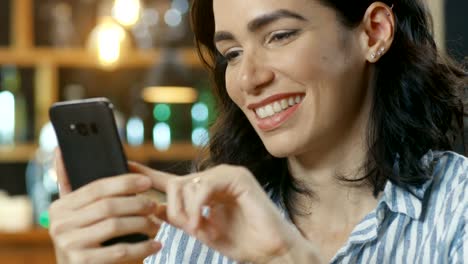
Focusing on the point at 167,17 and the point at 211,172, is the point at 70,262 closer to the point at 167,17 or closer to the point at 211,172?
the point at 211,172

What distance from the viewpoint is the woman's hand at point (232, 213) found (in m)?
1.15

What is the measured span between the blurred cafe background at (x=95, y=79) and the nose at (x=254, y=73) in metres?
2.77

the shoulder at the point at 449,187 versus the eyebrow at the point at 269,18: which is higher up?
the eyebrow at the point at 269,18

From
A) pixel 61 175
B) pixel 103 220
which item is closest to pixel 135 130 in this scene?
pixel 61 175

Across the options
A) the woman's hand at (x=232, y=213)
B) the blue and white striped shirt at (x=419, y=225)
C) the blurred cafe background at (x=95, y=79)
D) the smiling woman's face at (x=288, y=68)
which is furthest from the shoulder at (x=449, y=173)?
the blurred cafe background at (x=95, y=79)

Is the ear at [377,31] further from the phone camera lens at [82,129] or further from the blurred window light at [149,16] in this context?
the blurred window light at [149,16]

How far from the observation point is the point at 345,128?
1555 millimetres

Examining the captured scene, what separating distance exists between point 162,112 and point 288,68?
9.88 feet

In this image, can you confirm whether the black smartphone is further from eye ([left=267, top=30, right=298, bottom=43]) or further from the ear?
the ear

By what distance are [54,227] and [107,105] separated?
0.18m

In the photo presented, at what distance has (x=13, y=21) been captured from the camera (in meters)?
4.39

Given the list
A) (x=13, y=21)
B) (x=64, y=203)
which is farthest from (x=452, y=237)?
(x=13, y=21)

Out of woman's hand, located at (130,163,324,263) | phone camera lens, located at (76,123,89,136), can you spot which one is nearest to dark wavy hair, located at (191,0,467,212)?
woman's hand, located at (130,163,324,263)

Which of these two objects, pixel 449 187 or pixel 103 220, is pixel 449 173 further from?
pixel 103 220
